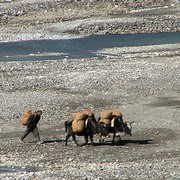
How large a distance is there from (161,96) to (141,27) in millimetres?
23546

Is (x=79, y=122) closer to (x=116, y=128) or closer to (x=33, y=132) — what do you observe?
(x=116, y=128)

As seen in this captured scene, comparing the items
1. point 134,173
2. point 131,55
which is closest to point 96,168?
point 134,173

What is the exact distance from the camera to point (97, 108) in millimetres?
32031

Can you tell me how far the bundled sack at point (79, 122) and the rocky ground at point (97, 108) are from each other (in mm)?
570

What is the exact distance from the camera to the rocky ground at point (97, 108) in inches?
897

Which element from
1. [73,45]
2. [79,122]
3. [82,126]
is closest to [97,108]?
[79,122]

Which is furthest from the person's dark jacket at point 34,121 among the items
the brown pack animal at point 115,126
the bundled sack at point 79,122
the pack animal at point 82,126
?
the brown pack animal at point 115,126

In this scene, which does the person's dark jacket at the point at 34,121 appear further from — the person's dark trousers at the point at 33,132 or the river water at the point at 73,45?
the river water at the point at 73,45

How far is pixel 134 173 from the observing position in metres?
21.8

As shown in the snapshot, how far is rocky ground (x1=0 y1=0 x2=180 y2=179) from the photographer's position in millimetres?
22781

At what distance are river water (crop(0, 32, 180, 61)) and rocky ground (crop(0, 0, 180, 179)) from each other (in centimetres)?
178

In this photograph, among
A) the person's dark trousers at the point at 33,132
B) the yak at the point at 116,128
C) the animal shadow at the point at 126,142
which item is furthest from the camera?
the person's dark trousers at the point at 33,132

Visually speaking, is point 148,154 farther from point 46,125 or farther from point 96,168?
point 46,125

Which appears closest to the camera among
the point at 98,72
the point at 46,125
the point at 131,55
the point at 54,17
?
the point at 46,125
